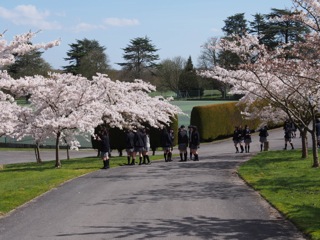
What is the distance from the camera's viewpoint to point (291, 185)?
1313 centimetres

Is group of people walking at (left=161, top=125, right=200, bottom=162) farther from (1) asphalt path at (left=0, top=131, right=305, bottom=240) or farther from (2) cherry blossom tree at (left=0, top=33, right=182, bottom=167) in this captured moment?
(1) asphalt path at (left=0, top=131, right=305, bottom=240)

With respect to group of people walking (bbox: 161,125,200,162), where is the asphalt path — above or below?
below

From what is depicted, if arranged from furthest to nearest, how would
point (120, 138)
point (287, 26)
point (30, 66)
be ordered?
1. point (30, 66)
2. point (120, 138)
3. point (287, 26)

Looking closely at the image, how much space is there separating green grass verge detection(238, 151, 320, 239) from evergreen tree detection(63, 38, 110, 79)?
47135 millimetres

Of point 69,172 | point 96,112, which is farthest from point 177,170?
point 96,112

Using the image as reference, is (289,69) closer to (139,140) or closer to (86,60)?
(139,140)

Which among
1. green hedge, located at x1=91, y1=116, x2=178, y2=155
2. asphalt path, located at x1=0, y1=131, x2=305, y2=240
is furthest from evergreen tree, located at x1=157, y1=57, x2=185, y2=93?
asphalt path, located at x1=0, y1=131, x2=305, y2=240

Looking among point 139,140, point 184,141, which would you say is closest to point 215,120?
point 184,141

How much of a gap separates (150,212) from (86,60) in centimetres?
5851

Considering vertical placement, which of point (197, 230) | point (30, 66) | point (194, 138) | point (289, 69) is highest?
point (30, 66)

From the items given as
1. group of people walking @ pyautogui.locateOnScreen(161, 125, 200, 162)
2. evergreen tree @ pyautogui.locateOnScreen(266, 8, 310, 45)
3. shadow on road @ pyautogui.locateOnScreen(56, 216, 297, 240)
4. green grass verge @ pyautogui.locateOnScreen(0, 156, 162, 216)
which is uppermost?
evergreen tree @ pyautogui.locateOnScreen(266, 8, 310, 45)

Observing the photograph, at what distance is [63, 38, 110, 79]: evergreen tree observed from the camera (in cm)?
6500

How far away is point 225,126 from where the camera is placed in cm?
3841

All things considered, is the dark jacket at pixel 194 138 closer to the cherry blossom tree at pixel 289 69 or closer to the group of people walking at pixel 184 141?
the group of people walking at pixel 184 141
